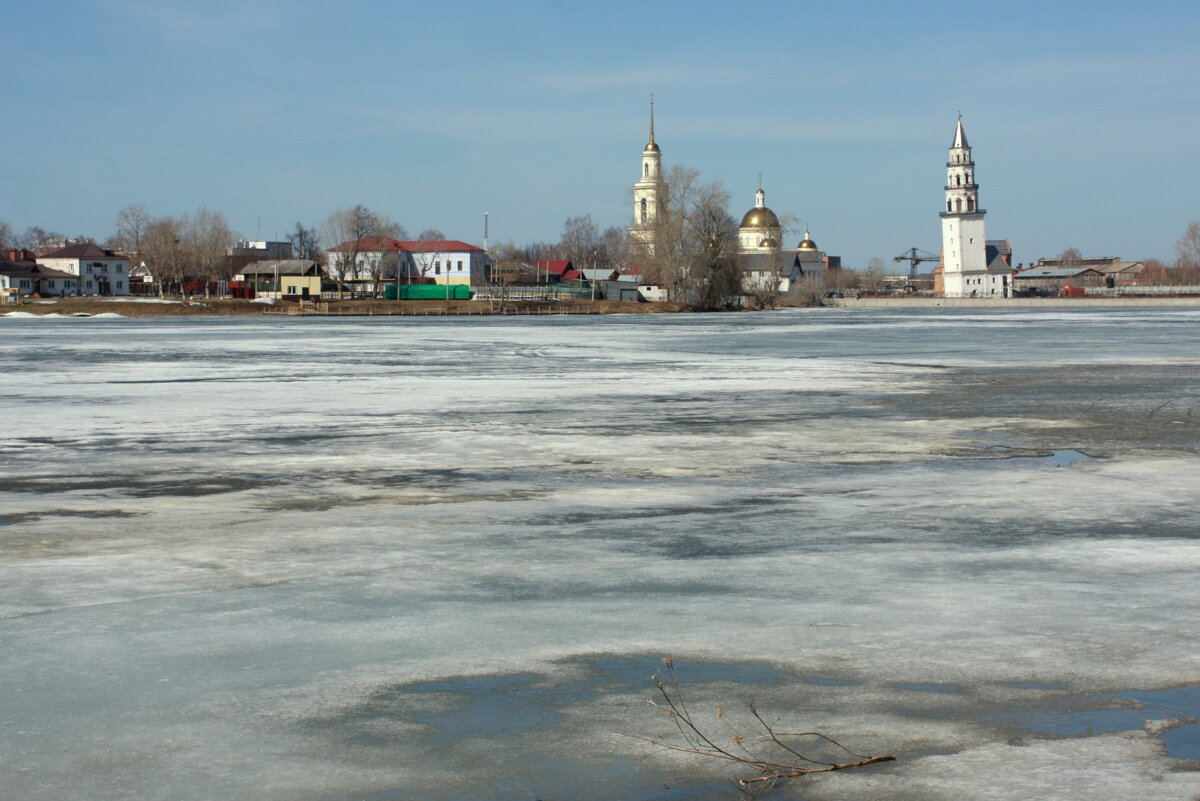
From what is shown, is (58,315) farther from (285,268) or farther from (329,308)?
(285,268)

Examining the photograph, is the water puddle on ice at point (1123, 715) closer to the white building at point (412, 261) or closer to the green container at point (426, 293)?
the green container at point (426, 293)

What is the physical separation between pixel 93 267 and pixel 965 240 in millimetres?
113967

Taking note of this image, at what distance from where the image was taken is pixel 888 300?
13388cm

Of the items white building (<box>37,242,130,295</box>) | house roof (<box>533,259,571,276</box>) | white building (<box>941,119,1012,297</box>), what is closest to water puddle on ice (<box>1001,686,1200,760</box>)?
white building (<box>37,242,130,295</box>)

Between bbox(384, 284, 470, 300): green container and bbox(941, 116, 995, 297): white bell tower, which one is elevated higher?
bbox(941, 116, 995, 297): white bell tower

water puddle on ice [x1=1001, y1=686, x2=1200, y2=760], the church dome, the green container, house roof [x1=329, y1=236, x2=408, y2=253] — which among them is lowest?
water puddle on ice [x1=1001, y1=686, x2=1200, y2=760]

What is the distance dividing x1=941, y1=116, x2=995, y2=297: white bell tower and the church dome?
25.5 metres

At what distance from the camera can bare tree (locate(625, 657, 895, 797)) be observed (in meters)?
3.99

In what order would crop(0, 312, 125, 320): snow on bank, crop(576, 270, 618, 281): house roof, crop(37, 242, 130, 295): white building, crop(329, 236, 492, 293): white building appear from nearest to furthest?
crop(0, 312, 125, 320): snow on bank → crop(329, 236, 492, 293): white building → crop(37, 242, 130, 295): white building → crop(576, 270, 618, 281): house roof

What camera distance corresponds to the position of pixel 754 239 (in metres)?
166

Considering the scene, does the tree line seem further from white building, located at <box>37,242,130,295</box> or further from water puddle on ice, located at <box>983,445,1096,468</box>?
water puddle on ice, located at <box>983,445,1096,468</box>

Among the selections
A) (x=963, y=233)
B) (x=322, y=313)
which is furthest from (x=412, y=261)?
(x=963, y=233)

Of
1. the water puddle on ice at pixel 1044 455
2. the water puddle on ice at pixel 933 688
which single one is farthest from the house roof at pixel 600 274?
the water puddle on ice at pixel 933 688

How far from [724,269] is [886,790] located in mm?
91784
